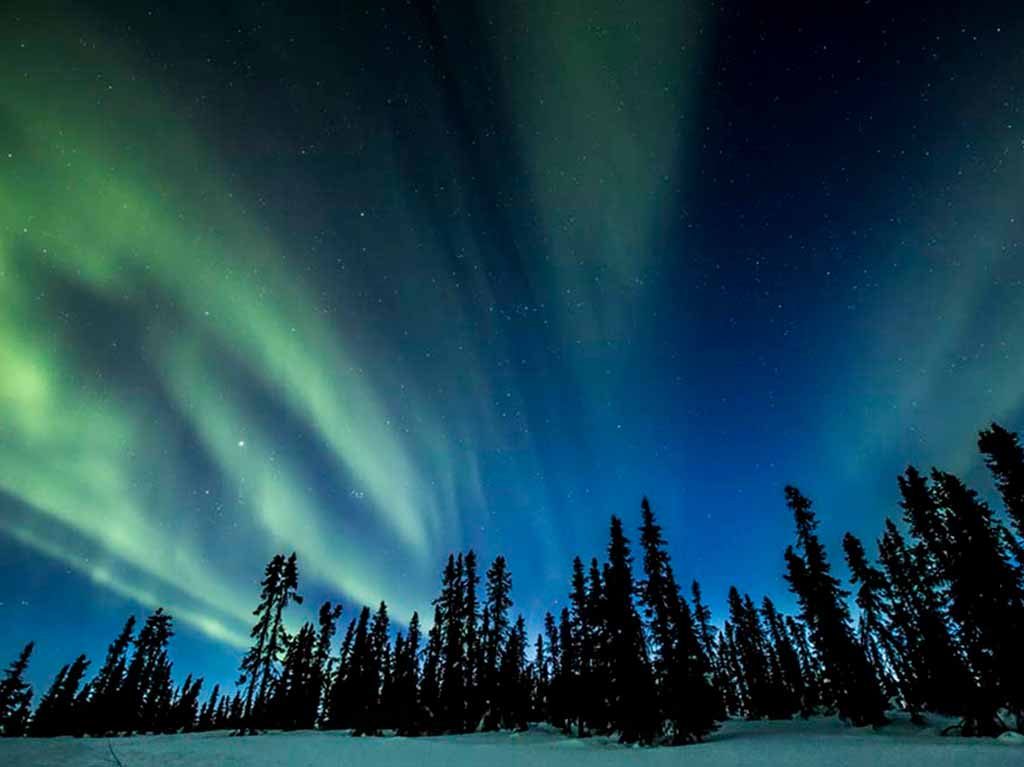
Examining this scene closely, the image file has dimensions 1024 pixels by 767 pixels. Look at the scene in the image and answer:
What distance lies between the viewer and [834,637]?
27.7 metres

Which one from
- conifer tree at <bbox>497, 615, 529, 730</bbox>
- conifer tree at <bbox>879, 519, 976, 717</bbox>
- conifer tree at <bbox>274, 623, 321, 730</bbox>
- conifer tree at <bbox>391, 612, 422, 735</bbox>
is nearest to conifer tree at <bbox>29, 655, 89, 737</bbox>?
conifer tree at <bbox>274, 623, 321, 730</bbox>

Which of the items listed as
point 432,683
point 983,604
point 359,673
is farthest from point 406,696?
point 983,604

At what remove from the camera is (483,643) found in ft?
133

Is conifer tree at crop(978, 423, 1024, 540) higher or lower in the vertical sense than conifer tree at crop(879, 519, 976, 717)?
higher

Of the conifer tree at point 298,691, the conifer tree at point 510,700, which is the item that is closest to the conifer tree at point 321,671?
the conifer tree at point 298,691

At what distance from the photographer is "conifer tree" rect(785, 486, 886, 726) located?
2581 cm

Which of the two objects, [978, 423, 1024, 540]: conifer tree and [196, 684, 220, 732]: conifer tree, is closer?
[978, 423, 1024, 540]: conifer tree

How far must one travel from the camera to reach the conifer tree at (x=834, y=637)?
84.7ft

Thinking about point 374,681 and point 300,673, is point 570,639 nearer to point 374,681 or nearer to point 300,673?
point 374,681

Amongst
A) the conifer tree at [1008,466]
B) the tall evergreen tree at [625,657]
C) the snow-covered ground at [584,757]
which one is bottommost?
the snow-covered ground at [584,757]

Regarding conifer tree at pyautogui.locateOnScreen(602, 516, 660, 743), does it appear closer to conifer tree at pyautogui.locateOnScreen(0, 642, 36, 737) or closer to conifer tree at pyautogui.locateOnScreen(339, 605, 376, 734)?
conifer tree at pyautogui.locateOnScreen(339, 605, 376, 734)

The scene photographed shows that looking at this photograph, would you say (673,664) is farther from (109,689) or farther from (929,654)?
(109,689)

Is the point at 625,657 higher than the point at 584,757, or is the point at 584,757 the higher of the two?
the point at 625,657

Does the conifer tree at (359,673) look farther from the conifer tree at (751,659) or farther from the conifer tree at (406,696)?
the conifer tree at (751,659)
